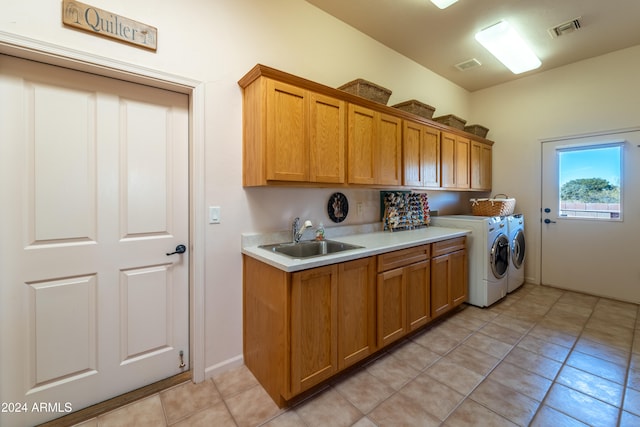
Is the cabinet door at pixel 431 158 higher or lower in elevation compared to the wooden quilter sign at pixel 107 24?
lower

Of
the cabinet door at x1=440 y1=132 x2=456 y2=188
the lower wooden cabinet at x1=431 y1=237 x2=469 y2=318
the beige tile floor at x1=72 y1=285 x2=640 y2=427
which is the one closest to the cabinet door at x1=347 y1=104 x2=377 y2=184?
the lower wooden cabinet at x1=431 y1=237 x2=469 y2=318

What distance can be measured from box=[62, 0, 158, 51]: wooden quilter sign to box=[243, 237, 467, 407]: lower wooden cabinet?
59.9 inches

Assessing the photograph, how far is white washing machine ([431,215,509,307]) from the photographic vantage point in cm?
298

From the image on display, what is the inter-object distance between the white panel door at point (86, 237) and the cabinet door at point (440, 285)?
212 cm

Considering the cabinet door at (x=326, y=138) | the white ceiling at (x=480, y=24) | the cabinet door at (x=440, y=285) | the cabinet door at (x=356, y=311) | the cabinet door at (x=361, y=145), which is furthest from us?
the cabinet door at (x=440, y=285)

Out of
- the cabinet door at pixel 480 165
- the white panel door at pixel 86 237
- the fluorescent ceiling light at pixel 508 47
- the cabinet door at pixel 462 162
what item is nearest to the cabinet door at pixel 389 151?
the cabinet door at pixel 462 162

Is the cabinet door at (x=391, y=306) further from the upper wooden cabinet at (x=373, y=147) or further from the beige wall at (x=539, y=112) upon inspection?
the beige wall at (x=539, y=112)

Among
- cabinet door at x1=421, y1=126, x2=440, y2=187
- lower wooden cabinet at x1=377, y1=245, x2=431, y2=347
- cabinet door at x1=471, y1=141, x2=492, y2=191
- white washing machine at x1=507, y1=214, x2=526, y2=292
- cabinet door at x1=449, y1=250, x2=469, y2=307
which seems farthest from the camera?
cabinet door at x1=471, y1=141, x2=492, y2=191

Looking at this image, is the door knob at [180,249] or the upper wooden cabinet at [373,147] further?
the upper wooden cabinet at [373,147]

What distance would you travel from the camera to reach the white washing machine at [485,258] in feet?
9.77

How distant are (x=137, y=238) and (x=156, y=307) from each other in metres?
0.49

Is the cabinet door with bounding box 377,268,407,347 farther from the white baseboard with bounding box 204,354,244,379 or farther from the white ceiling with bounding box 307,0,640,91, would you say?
the white ceiling with bounding box 307,0,640,91

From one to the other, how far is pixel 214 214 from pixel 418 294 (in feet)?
6.01

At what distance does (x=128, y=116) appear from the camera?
1717mm
